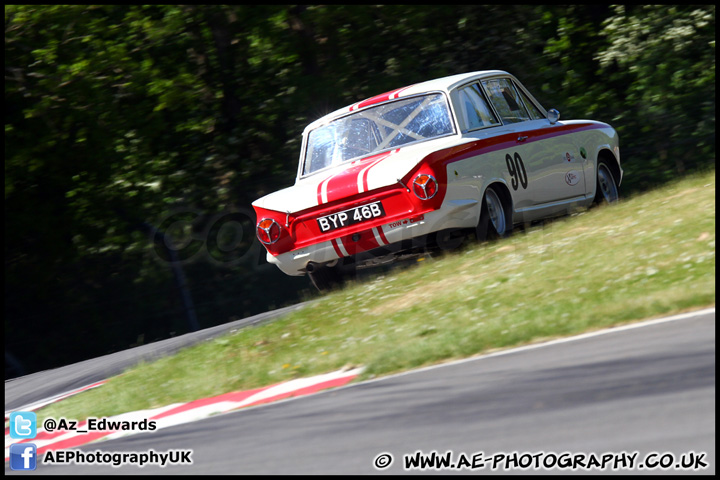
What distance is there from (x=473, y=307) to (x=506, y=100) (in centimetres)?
365

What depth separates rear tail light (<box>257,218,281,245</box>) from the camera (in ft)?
30.4

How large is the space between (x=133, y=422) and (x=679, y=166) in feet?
40.6

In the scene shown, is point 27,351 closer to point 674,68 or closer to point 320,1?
point 320,1

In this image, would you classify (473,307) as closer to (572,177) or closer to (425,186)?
(425,186)

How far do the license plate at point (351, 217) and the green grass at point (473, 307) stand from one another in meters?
0.69

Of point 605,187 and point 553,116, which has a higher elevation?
point 553,116

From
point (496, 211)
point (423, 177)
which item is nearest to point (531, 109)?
point (496, 211)

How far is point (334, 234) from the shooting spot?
29.5ft

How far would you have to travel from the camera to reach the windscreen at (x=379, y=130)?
969cm

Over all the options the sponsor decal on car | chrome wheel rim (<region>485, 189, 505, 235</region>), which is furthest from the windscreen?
the sponsor decal on car

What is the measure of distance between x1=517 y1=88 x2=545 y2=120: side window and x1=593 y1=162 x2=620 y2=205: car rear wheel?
111 centimetres

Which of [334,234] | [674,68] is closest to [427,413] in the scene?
[334,234]

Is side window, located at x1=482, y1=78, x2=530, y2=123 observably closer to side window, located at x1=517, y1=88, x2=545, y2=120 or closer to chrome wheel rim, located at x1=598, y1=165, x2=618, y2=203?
side window, located at x1=517, y1=88, x2=545, y2=120

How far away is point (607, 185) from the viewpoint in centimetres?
1162
